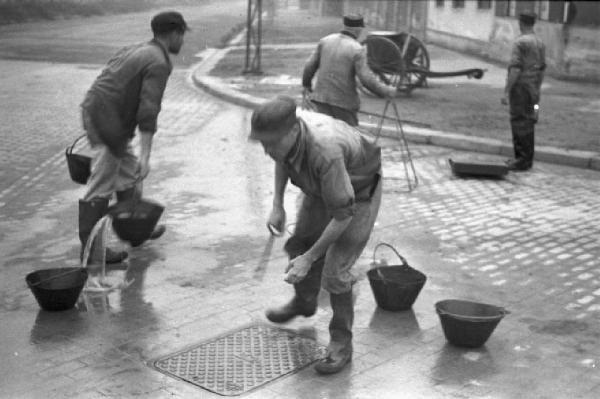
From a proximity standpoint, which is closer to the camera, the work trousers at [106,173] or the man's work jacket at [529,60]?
the work trousers at [106,173]

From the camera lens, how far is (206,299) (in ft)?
22.6

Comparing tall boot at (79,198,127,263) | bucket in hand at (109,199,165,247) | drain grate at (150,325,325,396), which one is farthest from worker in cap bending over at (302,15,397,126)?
drain grate at (150,325,325,396)

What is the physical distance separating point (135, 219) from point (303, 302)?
2.09 metres

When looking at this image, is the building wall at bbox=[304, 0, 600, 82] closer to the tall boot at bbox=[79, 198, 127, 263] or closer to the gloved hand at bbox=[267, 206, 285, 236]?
the tall boot at bbox=[79, 198, 127, 263]

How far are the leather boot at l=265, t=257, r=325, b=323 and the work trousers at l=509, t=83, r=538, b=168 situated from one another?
6.26m

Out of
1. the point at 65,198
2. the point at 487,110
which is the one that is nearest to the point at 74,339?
the point at 65,198

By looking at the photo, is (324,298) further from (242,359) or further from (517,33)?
(517,33)

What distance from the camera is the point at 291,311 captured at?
6.31 meters

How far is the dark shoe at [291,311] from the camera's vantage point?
6293 mm

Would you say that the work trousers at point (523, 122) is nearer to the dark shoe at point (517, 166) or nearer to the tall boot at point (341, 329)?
the dark shoe at point (517, 166)

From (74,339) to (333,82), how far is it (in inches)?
185

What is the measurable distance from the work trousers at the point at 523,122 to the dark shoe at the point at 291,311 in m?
6.28

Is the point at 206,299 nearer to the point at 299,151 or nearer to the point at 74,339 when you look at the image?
the point at 74,339

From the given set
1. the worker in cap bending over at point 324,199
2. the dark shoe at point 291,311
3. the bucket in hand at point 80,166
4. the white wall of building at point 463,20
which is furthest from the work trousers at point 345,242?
the white wall of building at point 463,20
